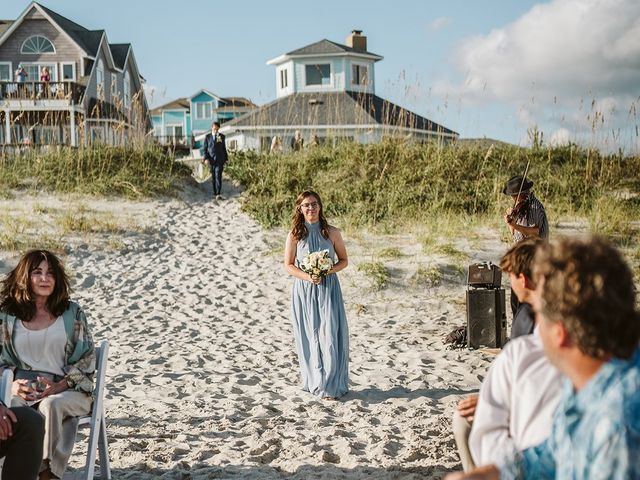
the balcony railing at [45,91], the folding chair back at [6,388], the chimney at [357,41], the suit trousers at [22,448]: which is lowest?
the suit trousers at [22,448]

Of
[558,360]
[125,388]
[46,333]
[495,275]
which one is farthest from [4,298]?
[495,275]

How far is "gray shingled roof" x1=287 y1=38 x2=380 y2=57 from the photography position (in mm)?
37531

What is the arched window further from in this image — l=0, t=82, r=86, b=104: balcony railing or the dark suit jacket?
the dark suit jacket

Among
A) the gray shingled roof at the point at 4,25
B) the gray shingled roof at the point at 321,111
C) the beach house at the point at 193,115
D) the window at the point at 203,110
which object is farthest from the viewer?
the window at the point at 203,110

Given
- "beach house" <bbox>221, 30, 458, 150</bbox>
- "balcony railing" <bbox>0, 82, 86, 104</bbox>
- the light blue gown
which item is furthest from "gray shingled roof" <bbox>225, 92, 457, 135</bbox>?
the light blue gown

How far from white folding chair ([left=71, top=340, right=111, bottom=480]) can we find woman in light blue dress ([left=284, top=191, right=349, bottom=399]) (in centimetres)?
255

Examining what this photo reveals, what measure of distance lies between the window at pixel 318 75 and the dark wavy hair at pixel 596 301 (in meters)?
36.3

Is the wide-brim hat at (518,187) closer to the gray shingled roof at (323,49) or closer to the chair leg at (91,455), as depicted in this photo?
the chair leg at (91,455)

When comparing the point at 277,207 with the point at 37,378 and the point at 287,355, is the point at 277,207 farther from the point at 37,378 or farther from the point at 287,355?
the point at 37,378

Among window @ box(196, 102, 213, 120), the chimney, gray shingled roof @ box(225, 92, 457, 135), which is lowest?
gray shingled roof @ box(225, 92, 457, 135)

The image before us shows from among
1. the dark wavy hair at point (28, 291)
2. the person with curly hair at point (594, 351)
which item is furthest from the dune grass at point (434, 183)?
the person with curly hair at point (594, 351)

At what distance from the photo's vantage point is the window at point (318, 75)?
1487 inches

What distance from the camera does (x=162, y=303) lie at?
1249 cm

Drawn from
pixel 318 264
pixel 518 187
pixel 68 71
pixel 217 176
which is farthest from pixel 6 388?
pixel 68 71
